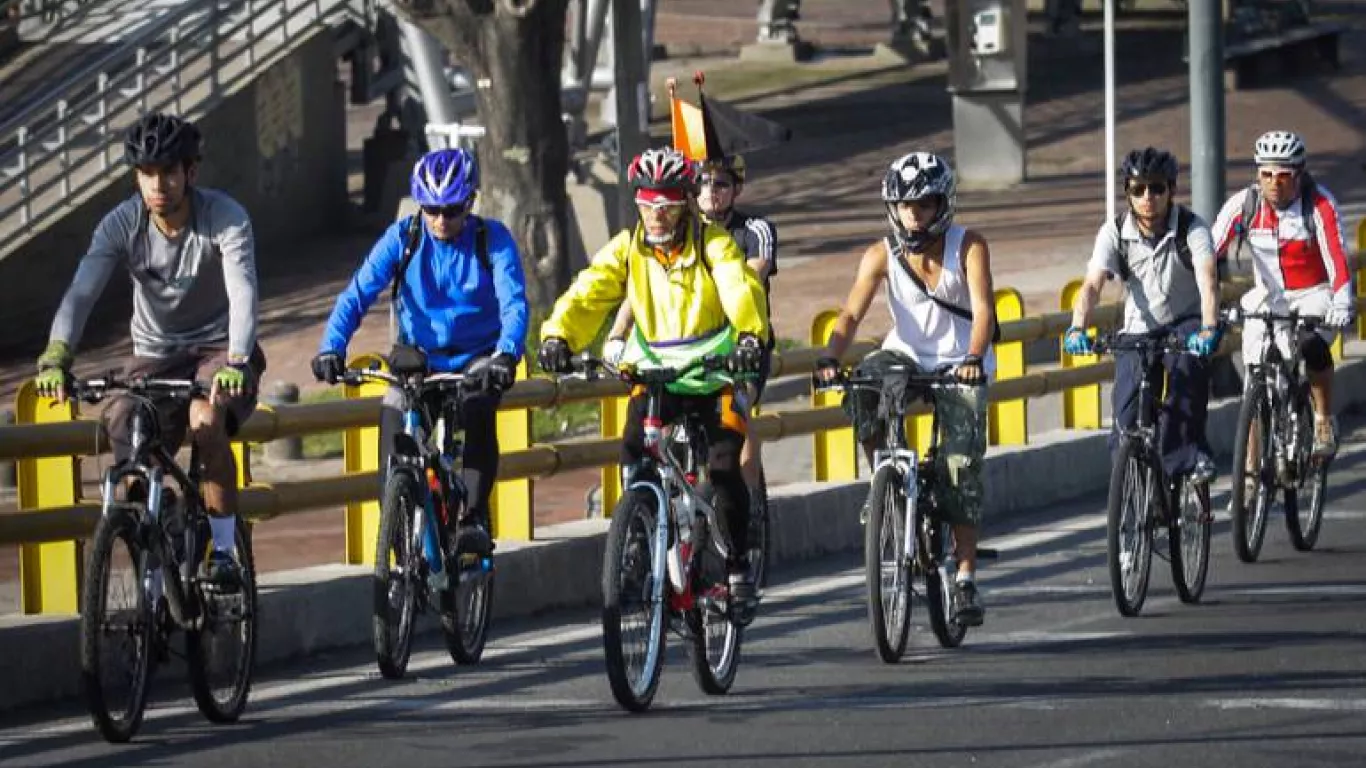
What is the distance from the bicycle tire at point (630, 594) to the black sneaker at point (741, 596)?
0.40 m

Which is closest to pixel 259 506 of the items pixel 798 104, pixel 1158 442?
pixel 1158 442

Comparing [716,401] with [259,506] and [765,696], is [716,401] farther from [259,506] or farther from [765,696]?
[259,506]

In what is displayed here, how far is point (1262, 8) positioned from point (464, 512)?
33577 millimetres

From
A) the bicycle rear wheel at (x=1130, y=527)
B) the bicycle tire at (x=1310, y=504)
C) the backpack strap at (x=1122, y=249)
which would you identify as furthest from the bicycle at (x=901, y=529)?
the bicycle tire at (x=1310, y=504)

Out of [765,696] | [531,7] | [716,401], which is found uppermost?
[531,7]

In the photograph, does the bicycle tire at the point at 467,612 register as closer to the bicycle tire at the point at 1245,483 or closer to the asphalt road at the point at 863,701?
the asphalt road at the point at 863,701

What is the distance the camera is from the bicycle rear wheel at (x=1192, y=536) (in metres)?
12.0

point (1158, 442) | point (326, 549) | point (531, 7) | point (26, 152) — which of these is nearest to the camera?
point (1158, 442)

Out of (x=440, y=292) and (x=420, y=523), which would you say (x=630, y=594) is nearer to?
(x=420, y=523)

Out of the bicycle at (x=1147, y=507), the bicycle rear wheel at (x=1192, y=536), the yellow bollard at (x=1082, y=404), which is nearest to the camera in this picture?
the bicycle at (x=1147, y=507)

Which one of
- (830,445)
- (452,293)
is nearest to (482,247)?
(452,293)

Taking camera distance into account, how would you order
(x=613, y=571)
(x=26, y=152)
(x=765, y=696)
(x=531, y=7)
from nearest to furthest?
1. (x=613, y=571)
2. (x=765, y=696)
3. (x=531, y=7)
4. (x=26, y=152)

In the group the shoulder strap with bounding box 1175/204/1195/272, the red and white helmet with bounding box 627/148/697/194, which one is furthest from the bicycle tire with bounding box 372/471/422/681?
the shoulder strap with bounding box 1175/204/1195/272

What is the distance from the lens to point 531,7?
2086 cm
